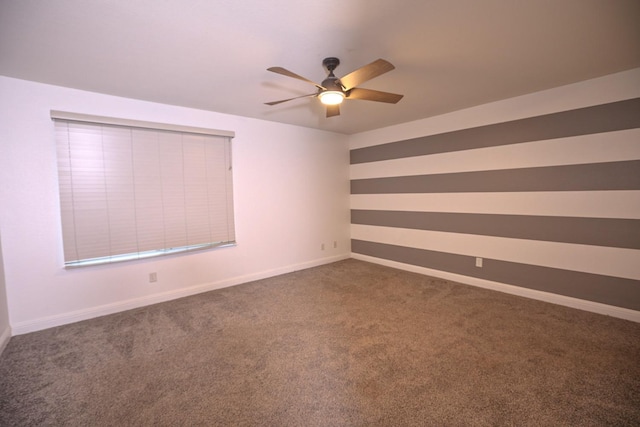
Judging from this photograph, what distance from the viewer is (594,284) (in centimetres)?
281

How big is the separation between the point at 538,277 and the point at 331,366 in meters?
2.76

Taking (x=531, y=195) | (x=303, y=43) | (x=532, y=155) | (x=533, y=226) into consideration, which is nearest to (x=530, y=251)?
(x=533, y=226)

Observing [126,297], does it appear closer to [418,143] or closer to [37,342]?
[37,342]

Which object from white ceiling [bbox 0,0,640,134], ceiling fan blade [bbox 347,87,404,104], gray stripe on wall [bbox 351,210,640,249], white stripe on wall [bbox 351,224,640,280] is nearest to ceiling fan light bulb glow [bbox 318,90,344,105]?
ceiling fan blade [bbox 347,87,404,104]

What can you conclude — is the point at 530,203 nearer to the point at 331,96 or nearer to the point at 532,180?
the point at 532,180

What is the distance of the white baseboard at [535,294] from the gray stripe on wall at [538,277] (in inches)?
1.6

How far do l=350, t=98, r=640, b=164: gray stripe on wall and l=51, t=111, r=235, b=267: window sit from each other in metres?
2.84

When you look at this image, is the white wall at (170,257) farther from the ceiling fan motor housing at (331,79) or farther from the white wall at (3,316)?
the ceiling fan motor housing at (331,79)

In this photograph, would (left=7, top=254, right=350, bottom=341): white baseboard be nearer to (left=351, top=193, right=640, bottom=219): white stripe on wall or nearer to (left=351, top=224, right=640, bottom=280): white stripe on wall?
(left=351, top=224, right=640, bottom=280): white stripe on wall

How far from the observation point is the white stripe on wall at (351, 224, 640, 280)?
106 inches

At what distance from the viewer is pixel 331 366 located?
6.64 feet

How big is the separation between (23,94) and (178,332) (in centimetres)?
268

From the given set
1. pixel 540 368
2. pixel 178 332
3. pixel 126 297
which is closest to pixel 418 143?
pixel 540 368

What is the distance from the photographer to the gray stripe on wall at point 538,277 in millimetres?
2676
